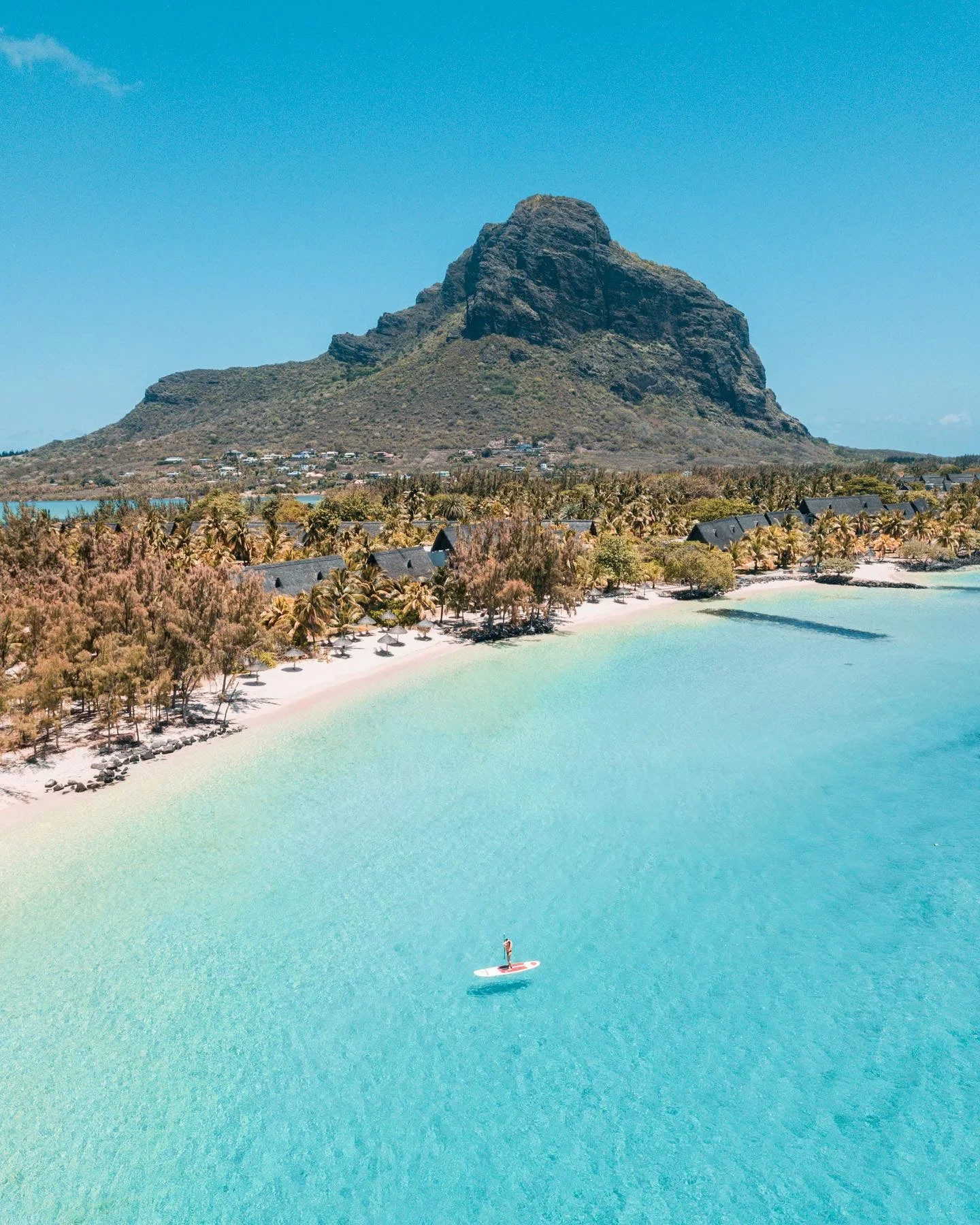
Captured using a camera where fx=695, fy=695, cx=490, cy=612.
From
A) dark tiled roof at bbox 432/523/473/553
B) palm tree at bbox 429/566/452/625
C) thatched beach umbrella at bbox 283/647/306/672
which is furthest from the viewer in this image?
dark tiled roof at bbox 432/523/473/553

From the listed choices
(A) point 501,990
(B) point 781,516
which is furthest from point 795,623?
(A) point 501,990

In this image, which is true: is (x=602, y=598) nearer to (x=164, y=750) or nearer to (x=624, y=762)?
(x=624, y=762)

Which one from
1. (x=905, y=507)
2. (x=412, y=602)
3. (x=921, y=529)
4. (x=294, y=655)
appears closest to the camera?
(x=294, y=655)

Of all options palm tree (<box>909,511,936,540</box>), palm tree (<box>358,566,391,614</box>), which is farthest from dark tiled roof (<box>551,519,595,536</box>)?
palm tree (<box>909,511,936,540</box>)

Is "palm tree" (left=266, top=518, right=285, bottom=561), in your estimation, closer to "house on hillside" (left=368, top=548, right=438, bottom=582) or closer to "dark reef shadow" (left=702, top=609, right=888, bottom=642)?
"house on hillside" (left=368, top=548, right=438, bottom=582)

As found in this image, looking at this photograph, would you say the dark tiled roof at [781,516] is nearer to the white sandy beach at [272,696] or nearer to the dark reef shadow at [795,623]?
the dark reef shadow at [795,623]

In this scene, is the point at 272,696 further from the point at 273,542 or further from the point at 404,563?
the point at 273,542

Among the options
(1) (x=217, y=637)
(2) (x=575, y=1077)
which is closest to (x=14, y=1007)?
(2) (x=575, y=1077)
